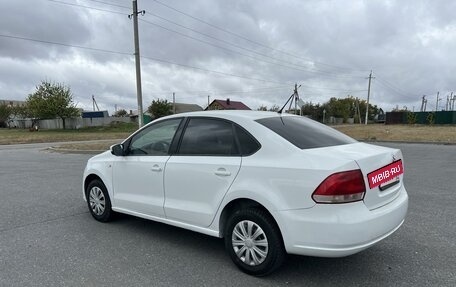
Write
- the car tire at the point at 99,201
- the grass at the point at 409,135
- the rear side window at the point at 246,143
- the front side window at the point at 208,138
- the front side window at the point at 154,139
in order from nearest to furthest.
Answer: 1. the rear side window at the point at 246,143
2. the front side window at the point at 208,138
3. the front side window at the point at 154,139
4. the car tire at the point at 99,201
5. the grass at the point at 409,135

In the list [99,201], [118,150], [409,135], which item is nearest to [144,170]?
Result: [118,150]

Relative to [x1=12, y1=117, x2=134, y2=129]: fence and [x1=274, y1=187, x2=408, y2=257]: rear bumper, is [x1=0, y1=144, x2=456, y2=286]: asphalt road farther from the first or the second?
[x1=12, y1=117, x2=134, y2=129]: fence

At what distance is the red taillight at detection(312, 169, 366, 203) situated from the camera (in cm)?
294

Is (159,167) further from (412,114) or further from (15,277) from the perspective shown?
→ (412,114)

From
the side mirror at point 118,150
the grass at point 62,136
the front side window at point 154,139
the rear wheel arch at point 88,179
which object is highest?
the front side window at point 154,139

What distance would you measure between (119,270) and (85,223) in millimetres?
1850

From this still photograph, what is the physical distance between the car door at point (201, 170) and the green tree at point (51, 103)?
1811 inches

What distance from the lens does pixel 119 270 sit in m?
3.56

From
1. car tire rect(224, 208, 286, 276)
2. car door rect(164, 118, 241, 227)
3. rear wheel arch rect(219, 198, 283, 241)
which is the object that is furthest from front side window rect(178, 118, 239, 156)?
car tire rect(224, 208, 286, 276)

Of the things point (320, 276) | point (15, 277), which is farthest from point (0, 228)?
point (320, 276)

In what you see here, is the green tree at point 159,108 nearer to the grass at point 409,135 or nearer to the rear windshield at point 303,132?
the grass at point 409,135

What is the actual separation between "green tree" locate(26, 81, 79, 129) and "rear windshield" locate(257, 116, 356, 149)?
46.6 meters

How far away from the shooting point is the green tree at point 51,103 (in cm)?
4434

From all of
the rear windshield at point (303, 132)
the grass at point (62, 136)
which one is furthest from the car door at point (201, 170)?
the grass at point (62, 136)
